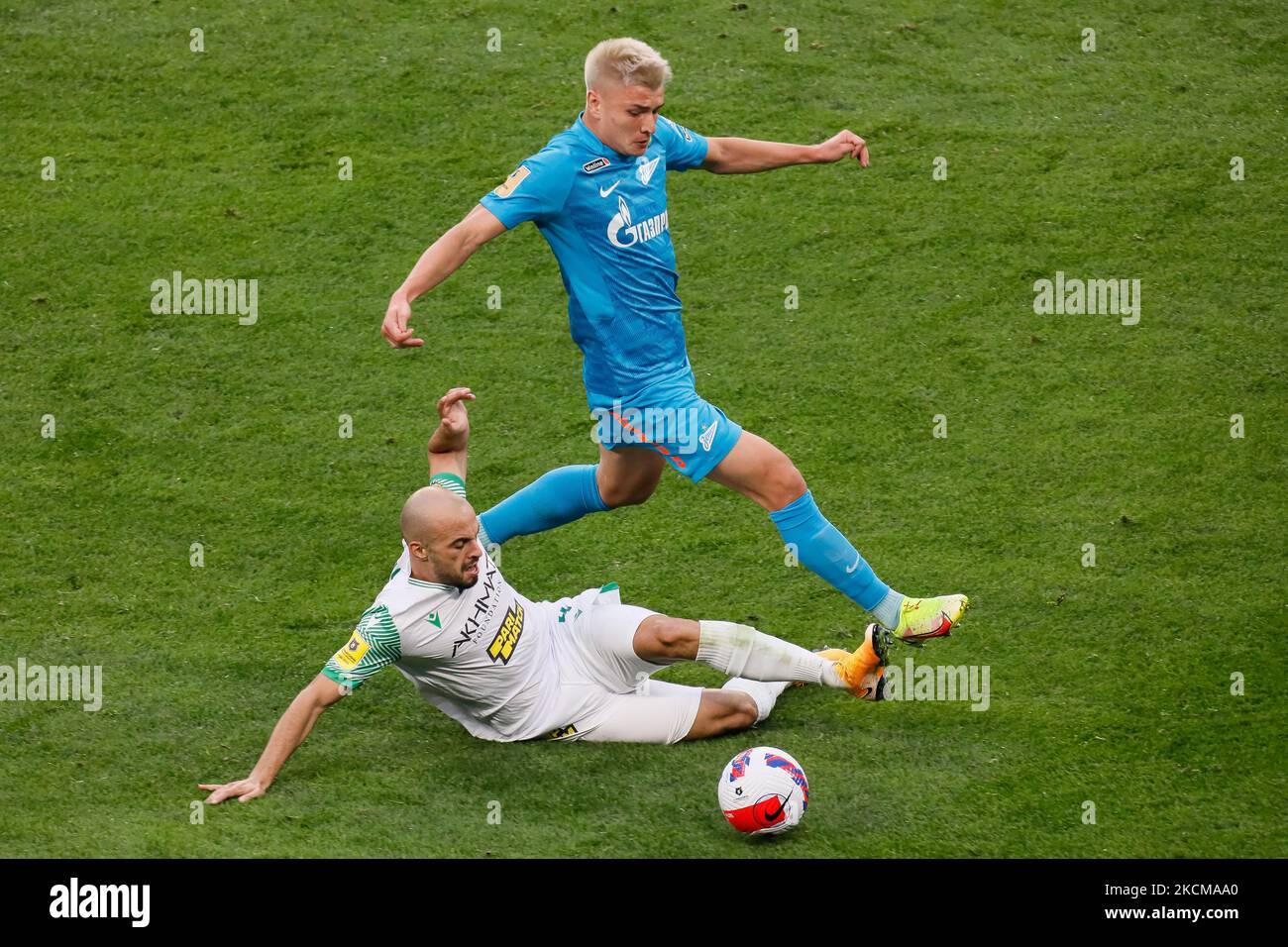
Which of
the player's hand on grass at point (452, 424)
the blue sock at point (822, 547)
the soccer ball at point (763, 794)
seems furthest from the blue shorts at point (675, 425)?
the soccer ball at point (763, 794)

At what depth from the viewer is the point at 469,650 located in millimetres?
5473

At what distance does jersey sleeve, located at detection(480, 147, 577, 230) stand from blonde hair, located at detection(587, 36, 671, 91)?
331mm

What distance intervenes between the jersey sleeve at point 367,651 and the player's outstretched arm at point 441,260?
0.93 meters

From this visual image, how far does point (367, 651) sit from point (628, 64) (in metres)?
2.21

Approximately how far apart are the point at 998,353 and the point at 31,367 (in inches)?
201

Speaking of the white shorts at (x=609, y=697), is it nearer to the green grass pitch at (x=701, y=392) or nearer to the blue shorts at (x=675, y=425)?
the green grass pitch at (x=701, y=392)

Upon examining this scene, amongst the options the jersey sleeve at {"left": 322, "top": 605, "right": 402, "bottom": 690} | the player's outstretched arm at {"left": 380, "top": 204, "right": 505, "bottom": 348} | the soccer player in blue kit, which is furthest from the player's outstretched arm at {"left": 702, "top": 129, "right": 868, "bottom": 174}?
the jersey sleeve at {"left": 322, "top": 605, "right": 402, "bottom": 690}

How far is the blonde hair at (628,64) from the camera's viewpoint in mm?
5512

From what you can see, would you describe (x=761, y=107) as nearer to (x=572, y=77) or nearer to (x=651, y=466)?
(x=572, y=77)

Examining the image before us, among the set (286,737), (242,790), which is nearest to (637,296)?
(286,737)

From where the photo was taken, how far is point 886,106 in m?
9.93

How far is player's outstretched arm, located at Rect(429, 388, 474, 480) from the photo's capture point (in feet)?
19.0

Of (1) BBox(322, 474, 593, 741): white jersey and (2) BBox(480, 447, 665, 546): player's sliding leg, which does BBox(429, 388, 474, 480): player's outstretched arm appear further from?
(2) BBox(480, 447, 665, 546): player's sliding leg
